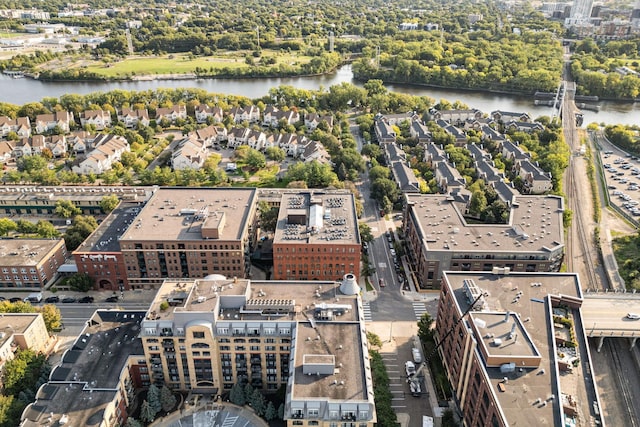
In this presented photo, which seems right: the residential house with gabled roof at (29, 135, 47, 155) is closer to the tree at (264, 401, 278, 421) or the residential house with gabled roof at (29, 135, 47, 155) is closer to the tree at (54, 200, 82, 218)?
the tree at (54, 200, 82, 218)

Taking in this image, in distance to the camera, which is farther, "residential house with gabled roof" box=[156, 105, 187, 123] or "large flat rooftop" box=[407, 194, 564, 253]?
"residential house with gabled roof" box=[156, 105, 187, 123]

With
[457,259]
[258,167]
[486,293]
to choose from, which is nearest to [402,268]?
[457,259]

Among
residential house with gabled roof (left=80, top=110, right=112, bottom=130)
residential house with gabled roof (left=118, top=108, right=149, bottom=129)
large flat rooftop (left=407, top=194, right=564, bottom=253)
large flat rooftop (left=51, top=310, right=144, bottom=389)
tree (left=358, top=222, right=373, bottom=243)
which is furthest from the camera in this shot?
residential house with gabled roof (left=118, top=108, right=149, bottom=129)

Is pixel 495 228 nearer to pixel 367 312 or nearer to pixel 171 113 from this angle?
pixel 367 312

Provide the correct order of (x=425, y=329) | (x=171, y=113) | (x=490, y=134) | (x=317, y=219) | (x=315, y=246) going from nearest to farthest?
(x=425, y=329), (x=315, y=246), (x=317, y=219), (x=490, y=134), (x=171, y=113)

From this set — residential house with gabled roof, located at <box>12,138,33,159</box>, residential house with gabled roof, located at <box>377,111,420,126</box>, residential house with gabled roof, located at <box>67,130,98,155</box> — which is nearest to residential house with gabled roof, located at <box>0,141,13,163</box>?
residential house with gabled roof, located at <box>12,138,33,159</box>

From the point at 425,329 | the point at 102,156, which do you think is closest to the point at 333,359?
the point at 425,329

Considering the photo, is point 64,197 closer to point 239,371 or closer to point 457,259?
point 239,371

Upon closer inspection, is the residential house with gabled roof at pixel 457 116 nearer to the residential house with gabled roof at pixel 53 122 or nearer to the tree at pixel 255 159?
the tree at pixel 255 159
